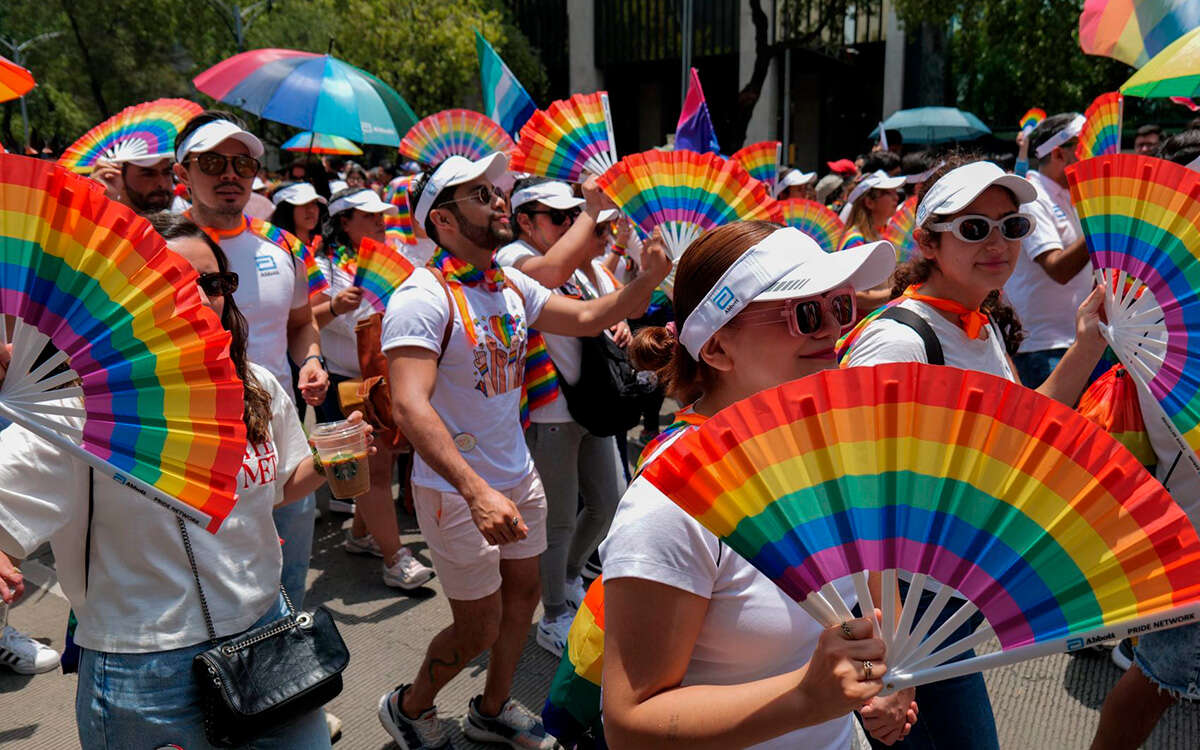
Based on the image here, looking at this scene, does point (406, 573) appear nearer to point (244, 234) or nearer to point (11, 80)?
point (244, 234)

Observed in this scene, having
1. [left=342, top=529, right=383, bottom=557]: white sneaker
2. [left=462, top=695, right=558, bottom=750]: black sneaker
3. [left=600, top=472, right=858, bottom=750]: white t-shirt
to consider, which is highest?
[left=600, top=472, right=858, bottom=750]: white t-shirt

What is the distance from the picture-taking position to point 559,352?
4.38m

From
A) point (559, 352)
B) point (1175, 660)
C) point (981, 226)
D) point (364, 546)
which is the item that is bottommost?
point (364, 546)

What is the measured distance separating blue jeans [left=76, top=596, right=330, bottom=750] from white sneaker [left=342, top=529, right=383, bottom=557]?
3.38m

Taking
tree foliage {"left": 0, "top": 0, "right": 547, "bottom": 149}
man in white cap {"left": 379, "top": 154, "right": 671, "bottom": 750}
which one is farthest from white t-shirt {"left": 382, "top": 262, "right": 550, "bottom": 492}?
tree foliage {"left": 0, "top": 0, "right": 547, "bottom": 149}

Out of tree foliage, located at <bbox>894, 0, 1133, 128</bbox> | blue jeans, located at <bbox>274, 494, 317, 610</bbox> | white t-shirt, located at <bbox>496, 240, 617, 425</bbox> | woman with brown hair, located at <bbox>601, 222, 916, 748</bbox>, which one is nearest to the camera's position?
woman with brown hair, located at <bbox>601, 222, 916, 748</bbox>

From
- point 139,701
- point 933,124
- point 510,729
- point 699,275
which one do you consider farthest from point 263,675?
point 933,124

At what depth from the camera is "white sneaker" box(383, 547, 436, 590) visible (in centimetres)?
498

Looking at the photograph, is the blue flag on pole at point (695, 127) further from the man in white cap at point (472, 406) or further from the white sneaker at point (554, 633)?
the white sneaker at point (554, 633)

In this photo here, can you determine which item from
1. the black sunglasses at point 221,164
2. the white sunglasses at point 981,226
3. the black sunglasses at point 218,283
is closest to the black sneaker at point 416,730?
the black sunglasses at point 218,283

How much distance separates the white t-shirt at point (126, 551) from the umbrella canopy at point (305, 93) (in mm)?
4282

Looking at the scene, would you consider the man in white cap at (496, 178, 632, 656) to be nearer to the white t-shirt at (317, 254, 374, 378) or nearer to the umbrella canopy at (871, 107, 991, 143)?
the white t-shirt at (317, 254, 374, 378)

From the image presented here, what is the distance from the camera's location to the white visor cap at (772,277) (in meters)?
1.68

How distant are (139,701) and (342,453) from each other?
822 mm
